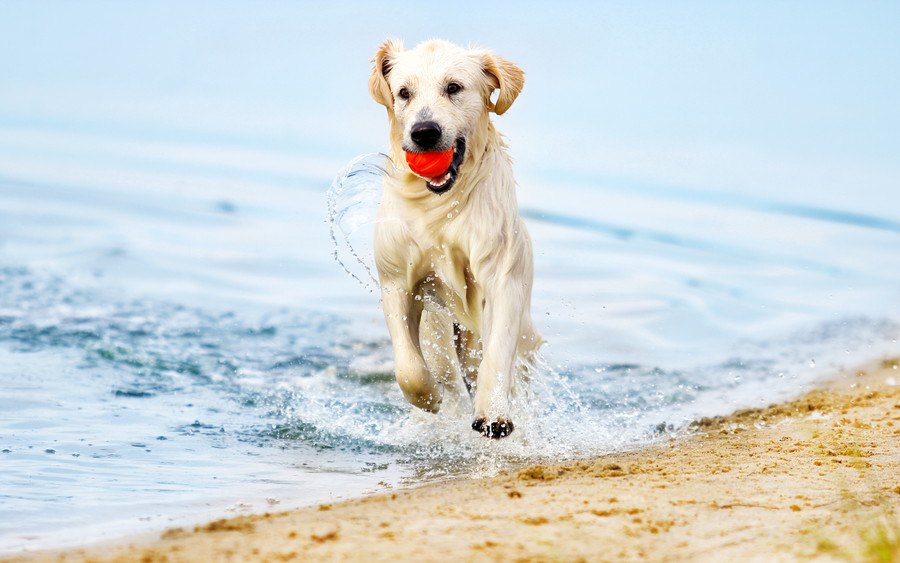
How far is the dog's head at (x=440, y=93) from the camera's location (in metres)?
5.43

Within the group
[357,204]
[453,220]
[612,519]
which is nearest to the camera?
[612,519]

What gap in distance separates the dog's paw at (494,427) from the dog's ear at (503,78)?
1500 millimetres

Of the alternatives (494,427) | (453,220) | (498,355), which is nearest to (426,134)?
(453,220)

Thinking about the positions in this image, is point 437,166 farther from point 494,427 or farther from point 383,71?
point 494,427

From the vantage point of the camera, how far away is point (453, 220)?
5777 millimetres

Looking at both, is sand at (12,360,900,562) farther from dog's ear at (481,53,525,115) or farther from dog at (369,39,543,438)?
dog's ear at (481,53,525,115)

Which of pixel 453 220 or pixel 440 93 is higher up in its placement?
pixel 440 93

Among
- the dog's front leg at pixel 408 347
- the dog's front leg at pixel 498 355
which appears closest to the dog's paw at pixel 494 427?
the dog's front leg at pixel 498 355

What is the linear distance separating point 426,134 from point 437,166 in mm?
198

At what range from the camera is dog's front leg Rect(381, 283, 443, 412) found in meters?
5.90

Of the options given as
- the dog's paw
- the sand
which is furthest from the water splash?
the sand

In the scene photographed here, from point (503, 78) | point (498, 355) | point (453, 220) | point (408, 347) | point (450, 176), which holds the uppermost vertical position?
point (503, 78)

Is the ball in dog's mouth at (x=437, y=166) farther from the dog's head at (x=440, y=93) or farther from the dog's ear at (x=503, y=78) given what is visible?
the dog's ear at (x=503, y=78)

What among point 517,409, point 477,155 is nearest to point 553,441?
point 517,409
